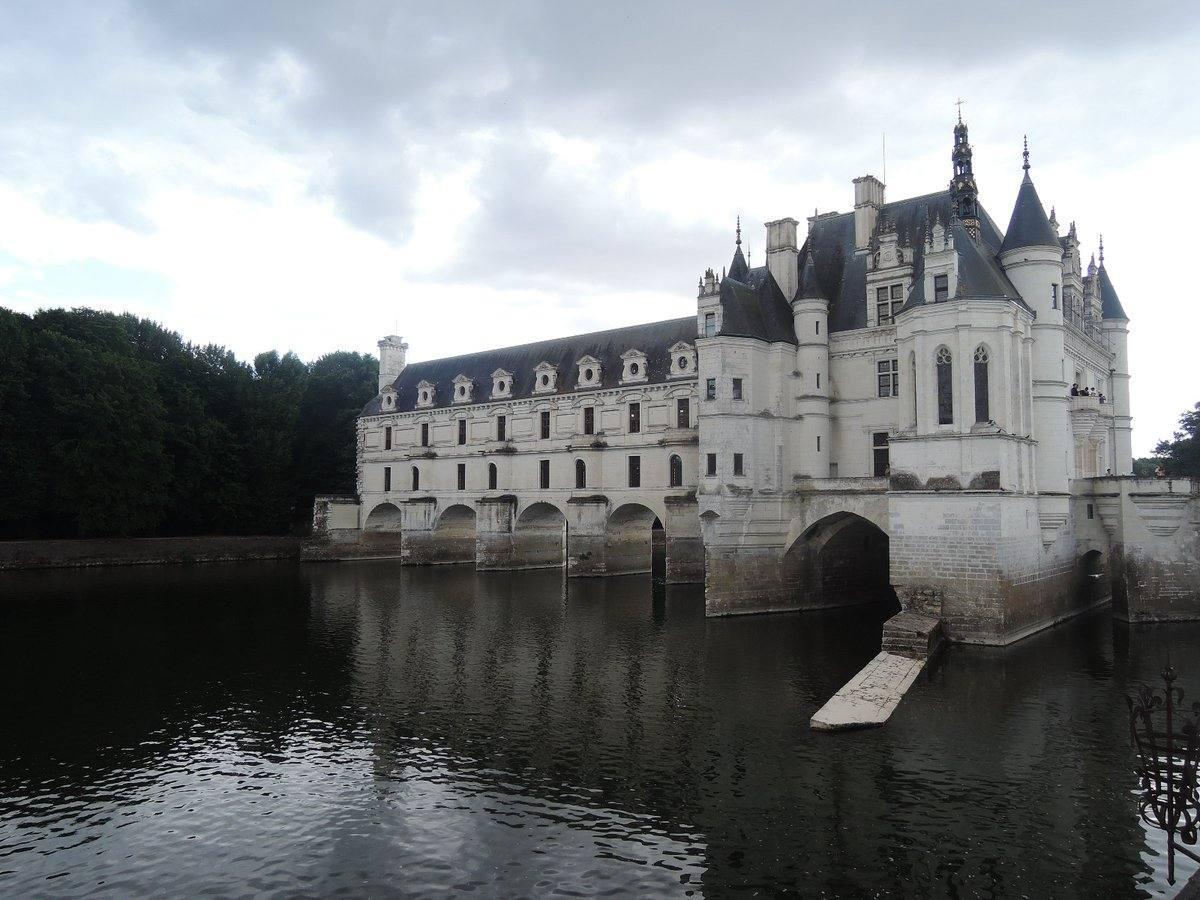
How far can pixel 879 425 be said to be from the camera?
3128 cm

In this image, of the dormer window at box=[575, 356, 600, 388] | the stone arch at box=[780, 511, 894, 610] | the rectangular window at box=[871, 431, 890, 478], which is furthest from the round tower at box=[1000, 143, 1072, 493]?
the dormer window at box=[575, 356, 600, 388]

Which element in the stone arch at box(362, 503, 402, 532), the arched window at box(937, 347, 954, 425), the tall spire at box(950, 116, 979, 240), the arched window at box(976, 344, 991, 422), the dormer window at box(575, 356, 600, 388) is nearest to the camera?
the arched window at box(976, 344, 991, 422)

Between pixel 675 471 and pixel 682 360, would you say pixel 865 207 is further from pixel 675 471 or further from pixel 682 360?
pixel 675 471

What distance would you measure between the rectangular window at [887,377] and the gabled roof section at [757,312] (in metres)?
3.57

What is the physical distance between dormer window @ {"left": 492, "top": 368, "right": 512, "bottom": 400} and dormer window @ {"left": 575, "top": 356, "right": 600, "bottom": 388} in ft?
20.6

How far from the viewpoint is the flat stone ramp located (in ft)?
53.7

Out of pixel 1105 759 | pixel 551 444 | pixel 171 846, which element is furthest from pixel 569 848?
pixel 551 444

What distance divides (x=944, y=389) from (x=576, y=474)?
24.9m

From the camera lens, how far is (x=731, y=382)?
31.1 m

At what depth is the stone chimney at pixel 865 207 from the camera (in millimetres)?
33344

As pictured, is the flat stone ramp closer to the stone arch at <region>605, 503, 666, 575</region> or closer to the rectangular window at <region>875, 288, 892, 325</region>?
the rectangular window at <region>875, 288, 892, 325</region>

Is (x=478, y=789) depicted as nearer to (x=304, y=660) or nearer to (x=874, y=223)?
(x=304, y=660)

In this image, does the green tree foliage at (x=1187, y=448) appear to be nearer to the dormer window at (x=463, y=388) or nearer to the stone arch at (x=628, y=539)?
the stone arch at (x=628, y=539)

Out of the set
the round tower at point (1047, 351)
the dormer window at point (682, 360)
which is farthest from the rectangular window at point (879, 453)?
the dormer window at point (682, 360)
